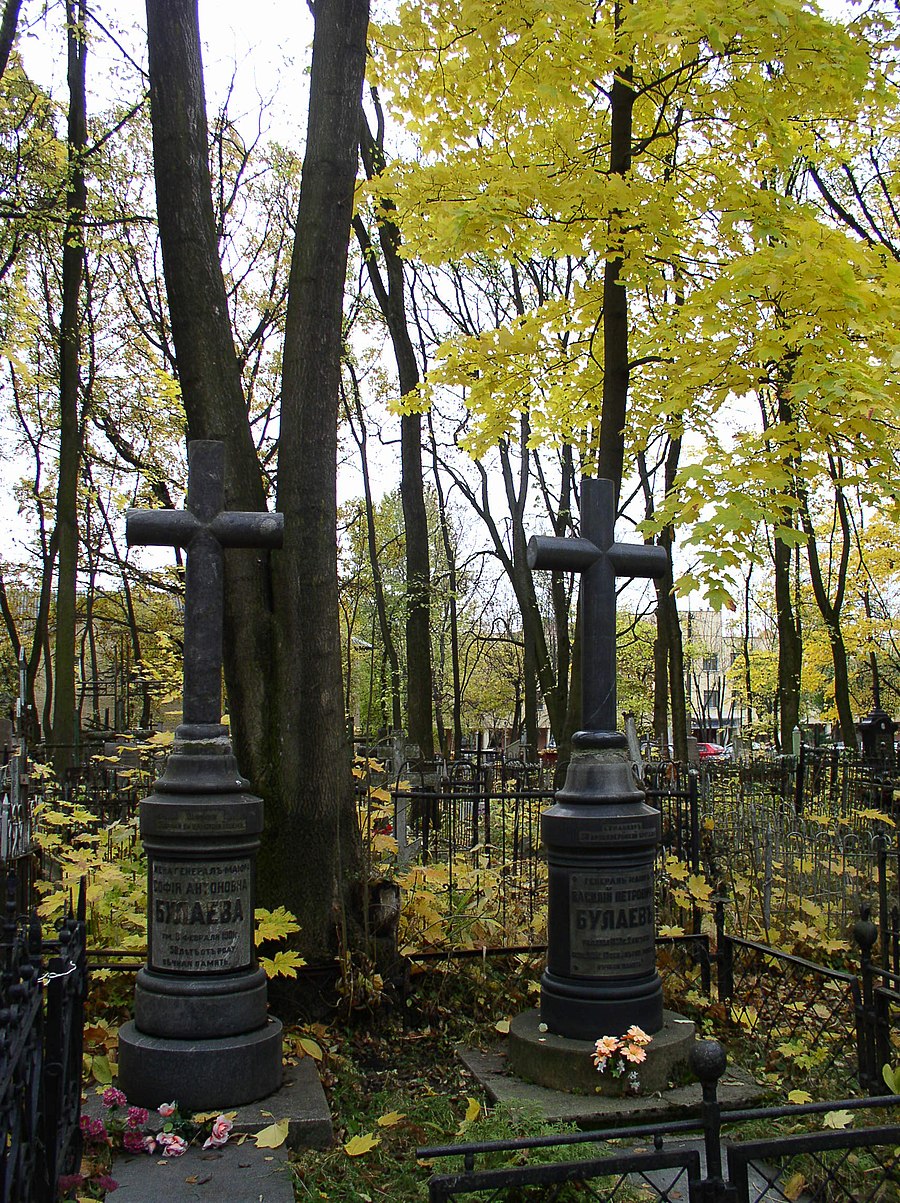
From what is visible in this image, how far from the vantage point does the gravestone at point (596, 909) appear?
16.2ft

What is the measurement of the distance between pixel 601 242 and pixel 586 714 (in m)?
4.54

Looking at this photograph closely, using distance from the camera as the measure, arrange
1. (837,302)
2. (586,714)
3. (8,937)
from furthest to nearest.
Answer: (837,302) → (586,714) → (8,937)

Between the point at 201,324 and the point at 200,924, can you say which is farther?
the point at 201,324

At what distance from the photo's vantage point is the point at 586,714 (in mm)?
5473

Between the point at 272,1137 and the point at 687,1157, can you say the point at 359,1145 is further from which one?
the point at 687,1157

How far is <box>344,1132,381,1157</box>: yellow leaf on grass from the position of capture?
13.2 ft

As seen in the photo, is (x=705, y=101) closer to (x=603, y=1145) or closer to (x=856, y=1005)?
(x=856, y=1005)

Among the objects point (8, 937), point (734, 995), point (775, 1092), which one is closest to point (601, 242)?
point (734, 995)

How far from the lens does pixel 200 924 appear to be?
4625 mm

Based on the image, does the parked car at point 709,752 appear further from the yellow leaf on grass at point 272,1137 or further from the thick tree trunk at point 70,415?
the yellow leaf on grass at point 272,1137

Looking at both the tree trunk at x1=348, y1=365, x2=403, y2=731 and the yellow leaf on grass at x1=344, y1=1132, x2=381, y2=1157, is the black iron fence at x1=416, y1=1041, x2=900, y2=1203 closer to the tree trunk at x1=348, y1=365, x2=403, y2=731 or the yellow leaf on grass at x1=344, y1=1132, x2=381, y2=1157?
the yellow leaf on grass at x1=344, y1=1132, x2=381, y2=1157

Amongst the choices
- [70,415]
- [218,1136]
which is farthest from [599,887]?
[70,415]

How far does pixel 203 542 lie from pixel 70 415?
12.1m

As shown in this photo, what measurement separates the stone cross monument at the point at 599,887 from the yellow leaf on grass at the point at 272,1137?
1.56 m
